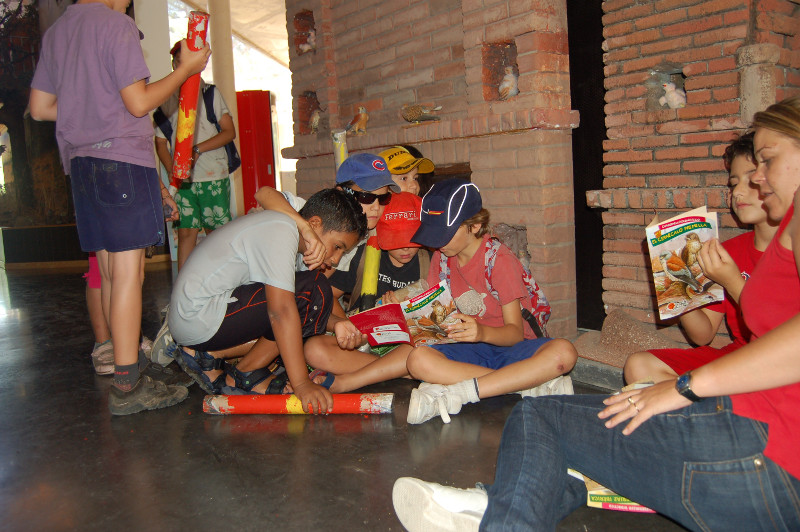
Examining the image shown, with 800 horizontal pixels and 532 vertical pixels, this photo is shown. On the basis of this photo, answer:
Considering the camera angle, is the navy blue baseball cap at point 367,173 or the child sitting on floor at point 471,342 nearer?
the child sitting on floor at point 471,342

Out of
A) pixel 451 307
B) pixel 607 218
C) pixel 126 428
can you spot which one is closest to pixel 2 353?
pixel 126 428

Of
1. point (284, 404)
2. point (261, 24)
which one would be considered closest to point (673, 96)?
point (284, 404)

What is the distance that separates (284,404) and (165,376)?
0.84m

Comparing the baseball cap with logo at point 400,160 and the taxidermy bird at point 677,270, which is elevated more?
the baseball cap with logo at point 400,160

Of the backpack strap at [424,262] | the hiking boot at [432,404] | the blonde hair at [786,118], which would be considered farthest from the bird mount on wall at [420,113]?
the blonde hair at [786,118]

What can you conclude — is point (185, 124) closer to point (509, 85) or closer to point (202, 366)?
point (202, 366)

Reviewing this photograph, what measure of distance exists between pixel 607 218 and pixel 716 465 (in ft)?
6.76

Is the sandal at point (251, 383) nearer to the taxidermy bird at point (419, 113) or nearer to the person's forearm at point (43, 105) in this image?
the person's forearm at point (43, 105)

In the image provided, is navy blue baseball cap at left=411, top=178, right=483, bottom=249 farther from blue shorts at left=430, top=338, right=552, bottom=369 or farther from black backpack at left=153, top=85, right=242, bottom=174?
black backpack at left=153, top=85, right=242, bottom=174

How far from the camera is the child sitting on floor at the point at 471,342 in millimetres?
→ 2432

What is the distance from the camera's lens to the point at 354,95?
4902mm

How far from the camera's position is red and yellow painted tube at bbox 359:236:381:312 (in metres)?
3.04

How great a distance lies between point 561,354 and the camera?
2.44 m

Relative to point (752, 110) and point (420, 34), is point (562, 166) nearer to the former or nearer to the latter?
point (752, 110)
